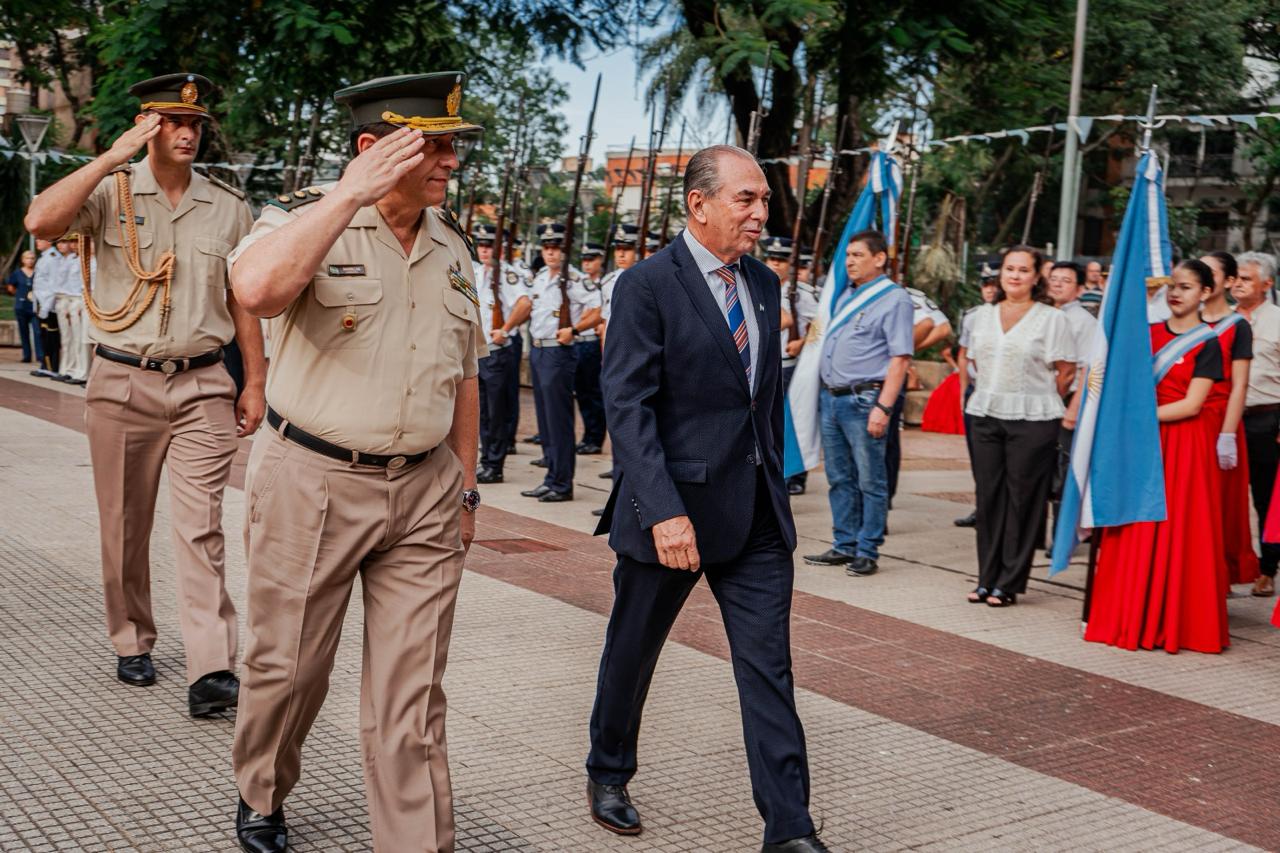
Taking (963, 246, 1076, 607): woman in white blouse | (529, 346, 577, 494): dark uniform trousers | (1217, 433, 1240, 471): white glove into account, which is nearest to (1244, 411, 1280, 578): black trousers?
(1217, 433, 1240, 471): white glove

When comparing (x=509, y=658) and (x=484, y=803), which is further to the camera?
(x=509, y=658)

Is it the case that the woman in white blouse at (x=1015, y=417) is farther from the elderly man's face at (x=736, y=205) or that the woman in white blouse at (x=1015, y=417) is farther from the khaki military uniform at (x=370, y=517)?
the khaki military uniform at (x=370, y=517)

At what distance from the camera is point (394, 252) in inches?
134

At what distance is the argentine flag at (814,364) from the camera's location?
355 inches

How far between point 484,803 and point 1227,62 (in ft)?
93.2

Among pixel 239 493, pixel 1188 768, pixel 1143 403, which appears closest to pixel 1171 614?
pixel 1143 403

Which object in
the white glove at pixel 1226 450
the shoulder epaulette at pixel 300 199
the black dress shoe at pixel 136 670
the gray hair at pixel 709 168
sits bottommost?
the black dress shoe at pixel 136 670

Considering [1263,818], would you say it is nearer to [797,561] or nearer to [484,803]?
[484,803]

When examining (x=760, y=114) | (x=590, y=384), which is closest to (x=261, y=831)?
(x=760, y=114)

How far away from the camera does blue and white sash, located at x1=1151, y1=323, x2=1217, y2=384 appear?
6848 millimetres

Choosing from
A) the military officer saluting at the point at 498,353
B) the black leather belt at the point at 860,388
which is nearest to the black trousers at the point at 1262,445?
the black leather belt at the point at 860,388

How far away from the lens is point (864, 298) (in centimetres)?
835

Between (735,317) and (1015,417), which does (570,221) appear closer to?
(1015,417)

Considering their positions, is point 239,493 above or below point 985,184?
below
